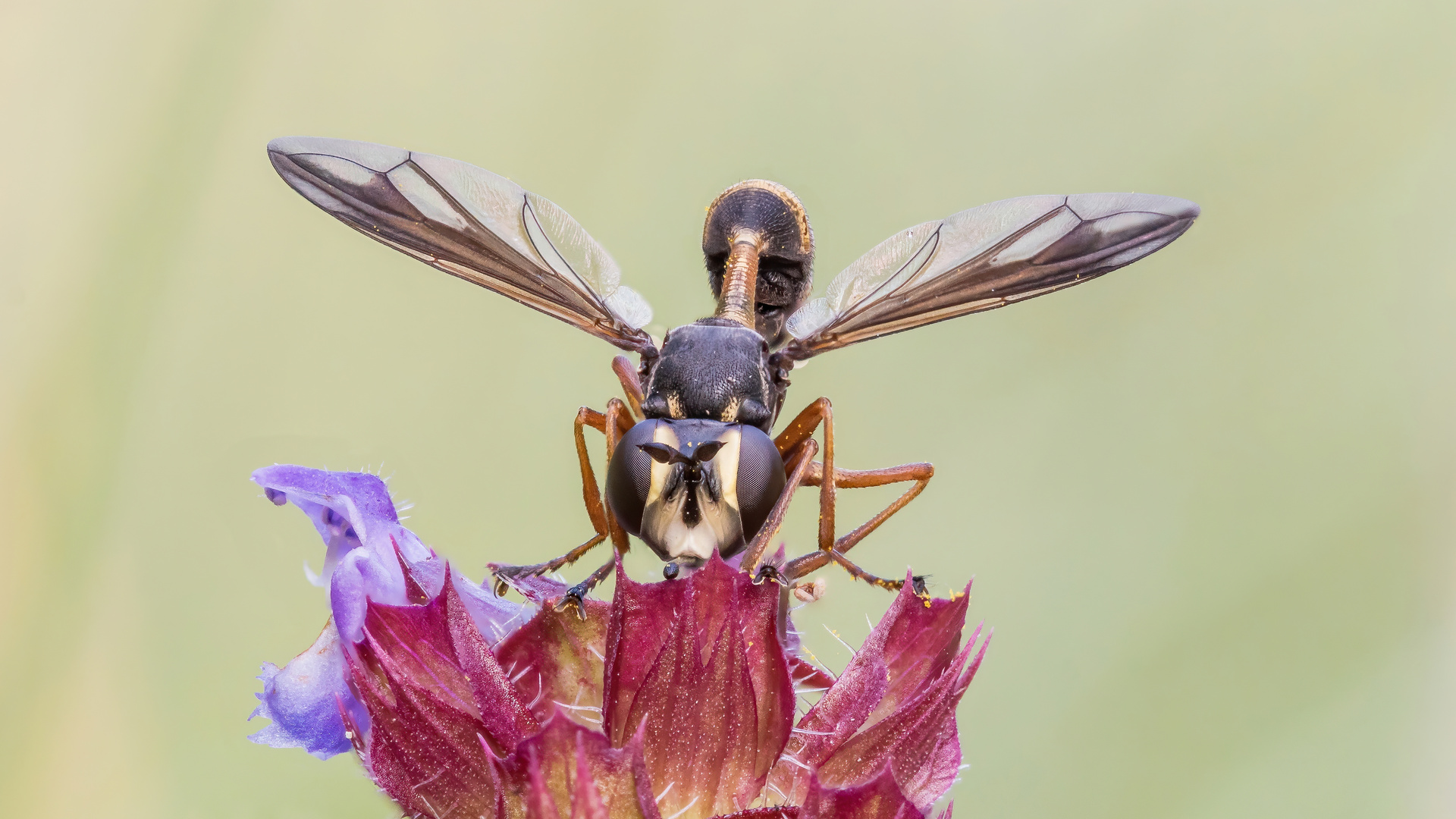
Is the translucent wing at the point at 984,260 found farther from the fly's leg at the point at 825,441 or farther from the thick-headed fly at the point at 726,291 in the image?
the fly's leg at the point at 825,441

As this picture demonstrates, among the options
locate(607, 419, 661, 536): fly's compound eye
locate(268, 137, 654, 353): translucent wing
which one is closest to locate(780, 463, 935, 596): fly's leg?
locate(607, 419, 661, 536): fly's compound eye

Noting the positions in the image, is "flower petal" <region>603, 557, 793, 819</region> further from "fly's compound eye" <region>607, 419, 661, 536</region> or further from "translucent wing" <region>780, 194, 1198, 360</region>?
"translucent wing" <region>780, 194, 1198, 360</region>

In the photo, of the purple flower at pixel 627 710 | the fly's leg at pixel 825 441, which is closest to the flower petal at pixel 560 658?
the purple flower at pixel 627 710

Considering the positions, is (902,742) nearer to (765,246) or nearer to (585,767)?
(585,767)

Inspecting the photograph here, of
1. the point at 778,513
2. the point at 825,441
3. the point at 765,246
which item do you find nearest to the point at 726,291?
the point at 765,246

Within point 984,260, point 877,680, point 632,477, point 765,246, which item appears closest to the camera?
point 877,680
